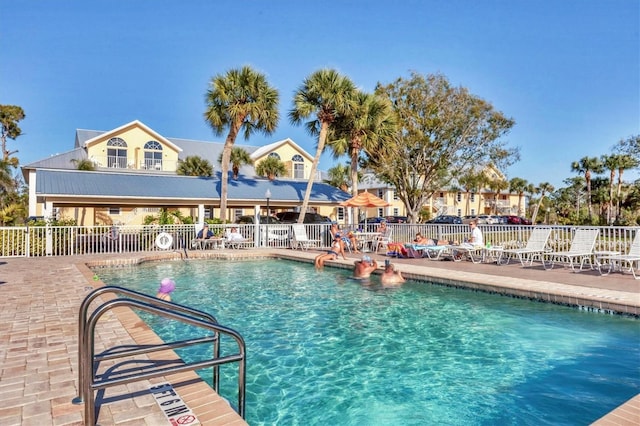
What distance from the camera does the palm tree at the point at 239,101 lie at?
71.9ft

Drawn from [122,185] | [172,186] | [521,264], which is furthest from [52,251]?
[521,264]

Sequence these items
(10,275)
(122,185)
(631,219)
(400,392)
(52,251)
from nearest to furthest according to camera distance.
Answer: (400,392) < (10,275) < (52,251) < (122,185) < (631,219)

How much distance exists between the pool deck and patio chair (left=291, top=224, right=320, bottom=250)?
15.5 feet

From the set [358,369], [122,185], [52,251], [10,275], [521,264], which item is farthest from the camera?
[122,185]

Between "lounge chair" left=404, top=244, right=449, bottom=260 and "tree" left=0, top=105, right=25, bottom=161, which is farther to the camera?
"tree" left=0, top=105, right=25, bottom=161

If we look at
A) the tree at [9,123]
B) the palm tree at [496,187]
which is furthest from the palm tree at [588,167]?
the tree at [9,123]

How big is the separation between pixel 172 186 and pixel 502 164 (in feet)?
72.2

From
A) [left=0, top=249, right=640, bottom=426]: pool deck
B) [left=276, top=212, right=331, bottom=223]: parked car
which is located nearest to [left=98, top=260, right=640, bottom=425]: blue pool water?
[left=0, top=249, right=640, bottom=426]: pool deck

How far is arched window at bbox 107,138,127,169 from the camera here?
3538cm

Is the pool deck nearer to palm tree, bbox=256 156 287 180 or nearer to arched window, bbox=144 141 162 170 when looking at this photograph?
palm tree, bbox=256 156 287 180

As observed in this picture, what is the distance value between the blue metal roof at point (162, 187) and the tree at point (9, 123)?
24.3 meters

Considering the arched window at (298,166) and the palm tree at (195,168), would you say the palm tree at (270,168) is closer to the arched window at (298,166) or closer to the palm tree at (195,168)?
the palm tree at (195,168)

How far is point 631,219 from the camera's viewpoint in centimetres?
3612

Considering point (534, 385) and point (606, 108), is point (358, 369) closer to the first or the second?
point (534, 385)
